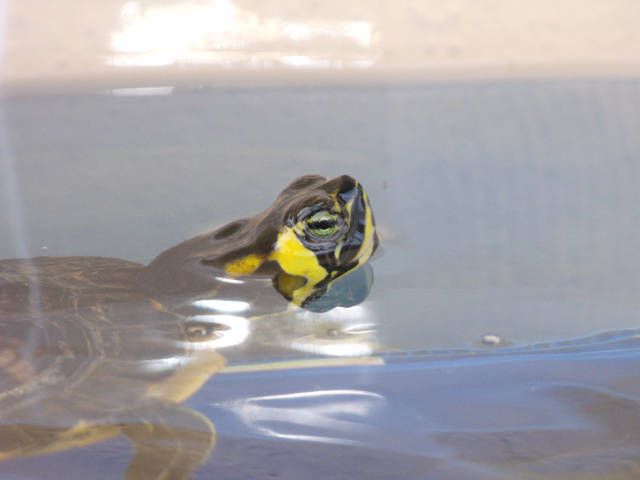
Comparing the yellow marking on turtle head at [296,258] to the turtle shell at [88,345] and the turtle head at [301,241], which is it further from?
the turtle shell at [88,345]

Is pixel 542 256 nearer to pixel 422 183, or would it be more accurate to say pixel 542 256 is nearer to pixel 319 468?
pixel 422 183

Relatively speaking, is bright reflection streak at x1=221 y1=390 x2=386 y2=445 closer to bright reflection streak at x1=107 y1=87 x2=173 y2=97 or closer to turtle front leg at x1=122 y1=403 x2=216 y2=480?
turtle front leg at x1=122 y1=403 x2=216 y2=480

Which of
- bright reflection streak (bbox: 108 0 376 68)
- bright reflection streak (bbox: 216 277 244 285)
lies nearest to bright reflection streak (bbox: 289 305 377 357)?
bright reflection streak (bbox: 216 277 244 285)

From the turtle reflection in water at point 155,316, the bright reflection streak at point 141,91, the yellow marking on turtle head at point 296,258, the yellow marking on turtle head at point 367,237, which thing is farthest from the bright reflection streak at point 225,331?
the bright reflection streak at point 141,91

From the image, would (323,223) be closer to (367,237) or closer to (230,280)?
(367,237)

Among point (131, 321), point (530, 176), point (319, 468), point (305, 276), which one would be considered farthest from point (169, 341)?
point (530, 176)

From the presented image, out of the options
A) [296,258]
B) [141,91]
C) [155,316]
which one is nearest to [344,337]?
[296,258]
